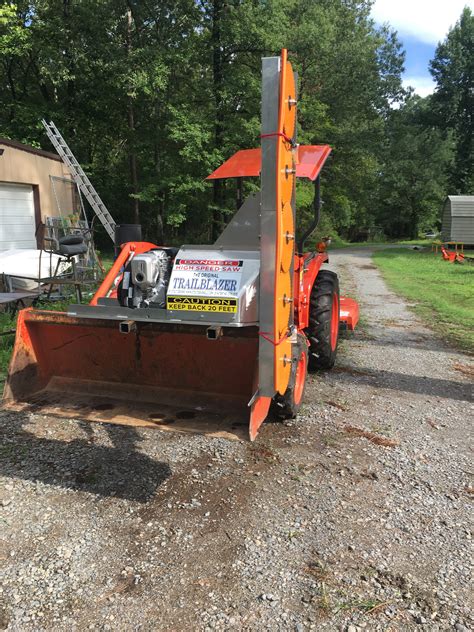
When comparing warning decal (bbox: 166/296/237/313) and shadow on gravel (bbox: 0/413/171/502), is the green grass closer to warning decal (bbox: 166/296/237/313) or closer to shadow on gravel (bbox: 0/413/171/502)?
warning decal (bbox: 166/296/237/313)

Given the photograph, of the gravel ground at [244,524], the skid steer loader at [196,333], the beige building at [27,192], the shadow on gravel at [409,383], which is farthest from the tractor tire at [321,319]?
the beige building at [27,192]

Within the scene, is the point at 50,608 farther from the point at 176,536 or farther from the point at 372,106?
the point at 372,106

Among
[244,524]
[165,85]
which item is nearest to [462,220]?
[165,85]

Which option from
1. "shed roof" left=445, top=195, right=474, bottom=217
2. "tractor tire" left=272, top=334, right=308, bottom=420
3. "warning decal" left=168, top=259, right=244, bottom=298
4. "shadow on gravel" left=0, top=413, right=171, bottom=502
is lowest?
"shadow on gravel" left=0, top=413, right=171, bottom=502

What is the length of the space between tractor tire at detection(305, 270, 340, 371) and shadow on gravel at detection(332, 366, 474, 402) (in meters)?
0.39

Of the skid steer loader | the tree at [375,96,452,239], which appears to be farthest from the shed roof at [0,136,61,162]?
the tree at [375,96,452,239]

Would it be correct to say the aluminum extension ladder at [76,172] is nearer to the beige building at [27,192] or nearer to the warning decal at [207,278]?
the beige building at [27,192]

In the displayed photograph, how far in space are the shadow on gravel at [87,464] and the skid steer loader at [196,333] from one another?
25 cm

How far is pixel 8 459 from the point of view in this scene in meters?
3.58

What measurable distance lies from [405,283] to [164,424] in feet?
38.4

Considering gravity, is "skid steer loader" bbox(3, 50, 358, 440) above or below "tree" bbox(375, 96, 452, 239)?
below

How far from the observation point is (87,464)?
3518 mm

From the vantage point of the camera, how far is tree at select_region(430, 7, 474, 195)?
34438 millimetres

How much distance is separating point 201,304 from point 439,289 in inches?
416
